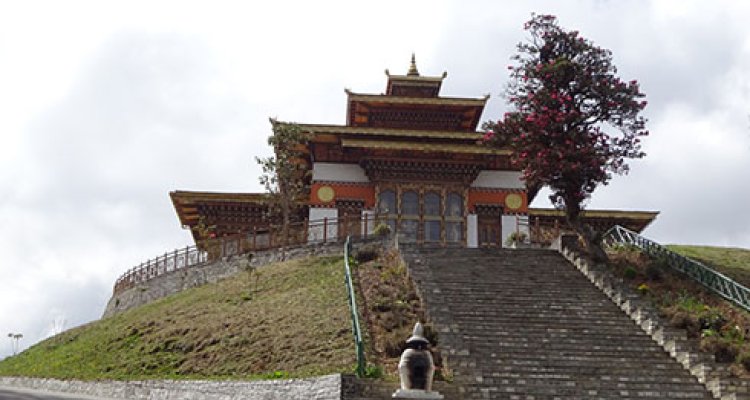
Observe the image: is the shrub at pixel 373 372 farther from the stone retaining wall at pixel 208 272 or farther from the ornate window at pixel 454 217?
the ornate window at pixel 454 217

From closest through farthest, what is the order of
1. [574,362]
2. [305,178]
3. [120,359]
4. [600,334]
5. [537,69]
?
1. [574,362]
2. [600,334]
3. [120,359]
4. [537,69]
5. [305,178]

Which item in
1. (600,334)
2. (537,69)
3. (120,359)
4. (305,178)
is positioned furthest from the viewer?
(305,178)

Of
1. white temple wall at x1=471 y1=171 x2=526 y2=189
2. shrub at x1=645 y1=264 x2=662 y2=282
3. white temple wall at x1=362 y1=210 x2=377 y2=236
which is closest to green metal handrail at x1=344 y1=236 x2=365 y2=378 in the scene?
white temple wall at x1=362 y1=210 x2=377 y2=236

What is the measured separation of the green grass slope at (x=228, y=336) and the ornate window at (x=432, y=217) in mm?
8412

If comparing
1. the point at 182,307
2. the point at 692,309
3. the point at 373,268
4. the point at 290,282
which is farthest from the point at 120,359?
the point at 692,309

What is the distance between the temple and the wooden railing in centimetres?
158

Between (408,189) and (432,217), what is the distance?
1675 mm

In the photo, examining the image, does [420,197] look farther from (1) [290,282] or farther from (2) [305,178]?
(1) [290,282]

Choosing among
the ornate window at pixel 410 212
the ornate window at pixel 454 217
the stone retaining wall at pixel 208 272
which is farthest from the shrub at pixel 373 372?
the ornate window at pixel 454 217

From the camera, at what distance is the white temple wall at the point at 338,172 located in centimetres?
3941

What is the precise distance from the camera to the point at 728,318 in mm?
22359

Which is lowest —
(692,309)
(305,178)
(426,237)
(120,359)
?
(120,359)

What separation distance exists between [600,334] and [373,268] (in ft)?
27.3

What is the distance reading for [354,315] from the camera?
2083 cm
